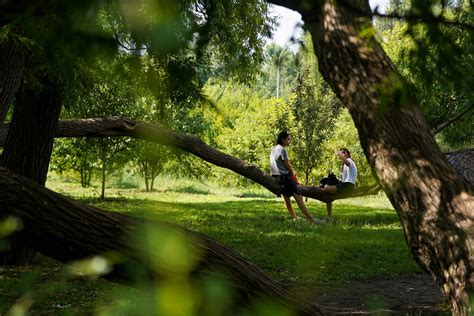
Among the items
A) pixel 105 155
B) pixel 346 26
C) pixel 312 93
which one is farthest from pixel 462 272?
pixel 312 93

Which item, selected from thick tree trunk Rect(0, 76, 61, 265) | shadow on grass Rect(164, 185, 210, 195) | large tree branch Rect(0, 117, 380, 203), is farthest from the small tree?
thick tree trunk Rect(0, 76, 61, 265)

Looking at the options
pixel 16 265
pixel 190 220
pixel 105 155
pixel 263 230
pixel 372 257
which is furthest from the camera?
pixel 105 155

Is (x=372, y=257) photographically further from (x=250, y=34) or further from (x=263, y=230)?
(x=250, y=34)

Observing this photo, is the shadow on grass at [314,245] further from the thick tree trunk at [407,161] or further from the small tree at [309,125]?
the small tree at [309,125]

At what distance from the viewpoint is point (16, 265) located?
28.2ft

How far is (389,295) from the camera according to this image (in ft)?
25.9

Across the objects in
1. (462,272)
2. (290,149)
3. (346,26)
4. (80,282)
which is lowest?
(80,282)

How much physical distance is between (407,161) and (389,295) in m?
4.93

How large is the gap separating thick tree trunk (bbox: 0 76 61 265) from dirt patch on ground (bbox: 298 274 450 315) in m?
4.12

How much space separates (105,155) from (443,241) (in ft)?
65.0

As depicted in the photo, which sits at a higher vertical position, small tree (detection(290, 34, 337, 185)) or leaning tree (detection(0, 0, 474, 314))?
small tree (detection(290, 34, 337, 185))

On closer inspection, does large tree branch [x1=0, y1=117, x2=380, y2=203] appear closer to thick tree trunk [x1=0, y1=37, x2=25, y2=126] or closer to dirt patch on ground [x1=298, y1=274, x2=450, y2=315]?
thick tree trunk [x1=0, y1=37, x2=25, y2=126]

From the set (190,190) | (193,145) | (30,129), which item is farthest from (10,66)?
(190,190)

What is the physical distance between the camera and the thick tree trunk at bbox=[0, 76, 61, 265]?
834 centimetres
